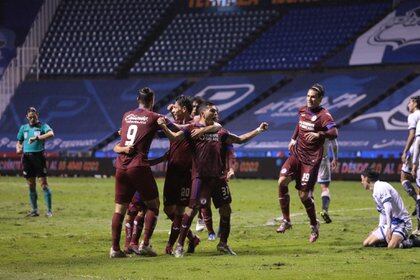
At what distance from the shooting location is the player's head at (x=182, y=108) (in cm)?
1659

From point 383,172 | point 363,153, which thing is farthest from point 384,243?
point 363,153

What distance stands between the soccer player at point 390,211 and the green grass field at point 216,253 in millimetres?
306

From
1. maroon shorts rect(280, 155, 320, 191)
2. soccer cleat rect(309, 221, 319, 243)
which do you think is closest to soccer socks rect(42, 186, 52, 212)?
maroon shorts rect(280, 155, 320, 191)

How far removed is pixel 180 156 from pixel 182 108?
0.77m

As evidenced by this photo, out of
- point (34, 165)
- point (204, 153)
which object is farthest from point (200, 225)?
point (34, 165)

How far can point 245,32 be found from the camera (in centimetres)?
5584

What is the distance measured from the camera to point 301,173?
18.9m

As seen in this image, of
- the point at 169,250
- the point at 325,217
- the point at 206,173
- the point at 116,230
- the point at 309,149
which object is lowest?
the point at 325,217

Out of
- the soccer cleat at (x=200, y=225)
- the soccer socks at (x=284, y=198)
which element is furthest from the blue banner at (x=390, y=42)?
the soccer socks at (x=284, y=198)

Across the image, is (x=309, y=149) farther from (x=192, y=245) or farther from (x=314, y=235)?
(x=192, y=245)

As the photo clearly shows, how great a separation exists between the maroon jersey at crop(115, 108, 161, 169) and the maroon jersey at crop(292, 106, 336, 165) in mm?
3793

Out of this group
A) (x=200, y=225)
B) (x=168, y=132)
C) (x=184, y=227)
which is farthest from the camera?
(x=200, y=225)

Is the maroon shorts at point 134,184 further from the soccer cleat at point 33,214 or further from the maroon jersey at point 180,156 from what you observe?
the soccer cleat at point 33,214

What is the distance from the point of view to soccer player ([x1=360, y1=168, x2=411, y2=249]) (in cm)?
1658
